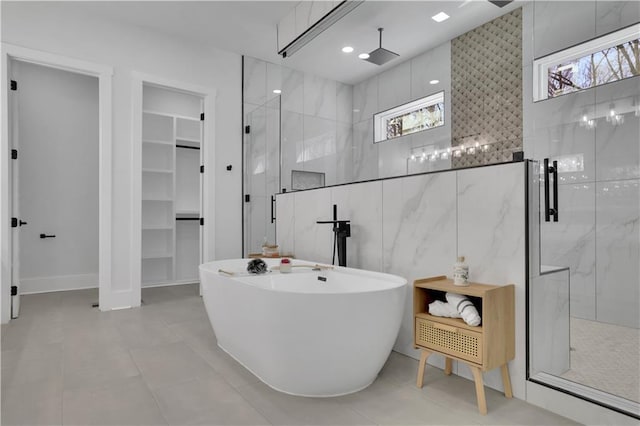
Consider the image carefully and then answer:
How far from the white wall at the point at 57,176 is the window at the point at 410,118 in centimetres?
417

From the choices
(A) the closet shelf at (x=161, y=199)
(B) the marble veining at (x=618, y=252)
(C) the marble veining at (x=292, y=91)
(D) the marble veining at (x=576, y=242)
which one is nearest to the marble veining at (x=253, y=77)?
(C) the marble veining at (x=292, y=91)

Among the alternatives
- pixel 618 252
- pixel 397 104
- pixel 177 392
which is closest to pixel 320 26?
pixel 397 104

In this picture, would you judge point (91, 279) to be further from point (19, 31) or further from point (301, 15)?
point (301, 15)

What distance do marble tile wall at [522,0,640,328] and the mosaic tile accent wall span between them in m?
0.23

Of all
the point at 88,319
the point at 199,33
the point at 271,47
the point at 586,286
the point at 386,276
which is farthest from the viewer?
the point at 271,47

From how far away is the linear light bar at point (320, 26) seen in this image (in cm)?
311

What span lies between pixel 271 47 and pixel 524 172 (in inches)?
143

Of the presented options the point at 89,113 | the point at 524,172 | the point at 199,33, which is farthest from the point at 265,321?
the point at 89,113

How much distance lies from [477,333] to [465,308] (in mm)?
150

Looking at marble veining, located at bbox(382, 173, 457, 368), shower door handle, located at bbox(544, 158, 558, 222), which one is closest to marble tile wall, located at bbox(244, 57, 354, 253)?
marble veining, located at bbox(382, 173, 457, 368)

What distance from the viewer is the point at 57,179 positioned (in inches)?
191

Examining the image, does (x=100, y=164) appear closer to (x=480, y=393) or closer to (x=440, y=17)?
(x=440, y=17)

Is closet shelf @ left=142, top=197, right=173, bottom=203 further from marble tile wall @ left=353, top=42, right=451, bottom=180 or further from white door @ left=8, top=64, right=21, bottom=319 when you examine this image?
marble tile wall @ left=353, top=42, right=451, bottom=180

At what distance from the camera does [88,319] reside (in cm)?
349
